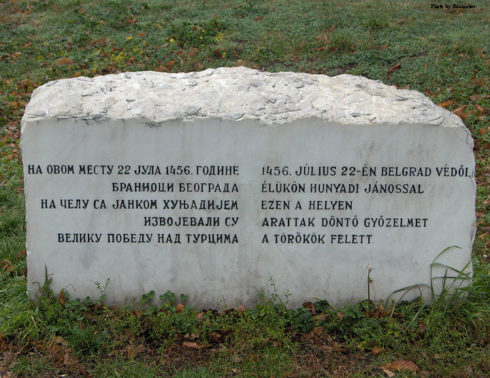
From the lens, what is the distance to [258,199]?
159 inches

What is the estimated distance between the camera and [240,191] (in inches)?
158

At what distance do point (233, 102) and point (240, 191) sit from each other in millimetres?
644

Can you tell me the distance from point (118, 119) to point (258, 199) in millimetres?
1140

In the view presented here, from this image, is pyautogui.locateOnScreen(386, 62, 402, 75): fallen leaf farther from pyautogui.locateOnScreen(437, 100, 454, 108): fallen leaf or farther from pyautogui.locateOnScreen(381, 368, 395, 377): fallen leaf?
pyautogui.locateOnScreen(381, 368, 395, 377): fallen leaf

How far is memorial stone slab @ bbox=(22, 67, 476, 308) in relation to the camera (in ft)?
12.8

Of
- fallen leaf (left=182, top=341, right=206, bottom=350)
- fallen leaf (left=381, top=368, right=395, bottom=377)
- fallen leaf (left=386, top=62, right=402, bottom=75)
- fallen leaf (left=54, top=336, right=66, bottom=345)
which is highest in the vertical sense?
fallen leaf (left=386, top=62, right=402, bottom=75)

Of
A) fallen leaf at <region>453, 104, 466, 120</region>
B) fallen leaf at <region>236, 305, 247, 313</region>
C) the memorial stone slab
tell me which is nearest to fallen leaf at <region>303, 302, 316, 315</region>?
the memorial stone slab

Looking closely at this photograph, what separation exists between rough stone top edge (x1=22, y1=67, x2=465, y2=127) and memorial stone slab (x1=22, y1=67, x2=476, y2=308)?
14 millimetres

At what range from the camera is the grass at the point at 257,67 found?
3738 millimetres

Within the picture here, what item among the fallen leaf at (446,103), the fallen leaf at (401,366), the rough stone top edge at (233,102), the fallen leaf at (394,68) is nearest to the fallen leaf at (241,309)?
the fallen leaf at (401,366)

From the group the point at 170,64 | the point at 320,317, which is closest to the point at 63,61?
the point at 170,64

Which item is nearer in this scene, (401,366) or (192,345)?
(401,366)

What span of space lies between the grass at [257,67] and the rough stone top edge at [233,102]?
135cm

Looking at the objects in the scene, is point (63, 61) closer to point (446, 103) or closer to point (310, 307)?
point (446, 103)
